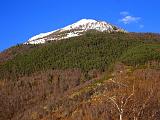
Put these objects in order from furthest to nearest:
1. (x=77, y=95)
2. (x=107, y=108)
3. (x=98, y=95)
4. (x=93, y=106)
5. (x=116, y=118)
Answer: (x=77, y=95) < (x=98, y=95) < (x=93, y=106) < (x=107, y=108) < (x=116, y=118)

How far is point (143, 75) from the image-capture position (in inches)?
7495

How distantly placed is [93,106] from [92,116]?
7837mm

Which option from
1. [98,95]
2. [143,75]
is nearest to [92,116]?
[98,95]

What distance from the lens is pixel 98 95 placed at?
565ft

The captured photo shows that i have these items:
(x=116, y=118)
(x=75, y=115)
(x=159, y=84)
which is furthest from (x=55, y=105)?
(x=116, y=118)

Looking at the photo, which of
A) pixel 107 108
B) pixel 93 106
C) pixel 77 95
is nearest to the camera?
pixel 107 108

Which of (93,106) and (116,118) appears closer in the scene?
(116,118)

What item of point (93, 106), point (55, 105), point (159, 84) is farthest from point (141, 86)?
point (55, 105)

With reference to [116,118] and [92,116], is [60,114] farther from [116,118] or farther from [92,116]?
[116,118]

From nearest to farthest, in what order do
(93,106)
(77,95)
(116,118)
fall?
(116,118), (93,106), (77,95)

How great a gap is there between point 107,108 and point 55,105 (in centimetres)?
3767

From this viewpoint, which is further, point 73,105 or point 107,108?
point 73,105

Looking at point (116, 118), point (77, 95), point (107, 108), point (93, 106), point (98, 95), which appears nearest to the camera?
point (116, 118)

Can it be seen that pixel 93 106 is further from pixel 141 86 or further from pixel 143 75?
pixel 143 75
